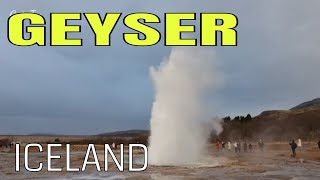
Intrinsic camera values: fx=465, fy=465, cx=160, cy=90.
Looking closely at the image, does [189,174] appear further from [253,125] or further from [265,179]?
[253,125]

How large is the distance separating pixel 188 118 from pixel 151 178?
12596 mm

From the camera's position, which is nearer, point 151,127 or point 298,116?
point 151,127

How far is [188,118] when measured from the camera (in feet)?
97.0

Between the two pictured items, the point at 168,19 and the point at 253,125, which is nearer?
the point at 168,19

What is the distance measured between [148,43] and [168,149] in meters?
12.1

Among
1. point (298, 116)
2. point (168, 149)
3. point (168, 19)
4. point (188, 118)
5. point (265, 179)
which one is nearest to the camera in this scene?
point (265, 179)

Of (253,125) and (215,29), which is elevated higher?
(215,29)

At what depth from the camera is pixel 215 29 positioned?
1842 cm

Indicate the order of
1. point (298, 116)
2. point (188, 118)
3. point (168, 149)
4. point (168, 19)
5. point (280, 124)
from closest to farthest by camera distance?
point (168, 19), point (168, 149), point (188, 118), point (280, 124), point (298, 116)

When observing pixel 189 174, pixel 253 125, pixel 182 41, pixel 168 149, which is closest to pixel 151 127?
pixel 168 149

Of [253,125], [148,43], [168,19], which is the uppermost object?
[168,19]

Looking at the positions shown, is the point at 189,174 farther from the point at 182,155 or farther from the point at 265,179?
the point at 182,155

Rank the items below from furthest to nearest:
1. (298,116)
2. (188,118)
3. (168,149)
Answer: (298,116)
(188,118)
(168,149)

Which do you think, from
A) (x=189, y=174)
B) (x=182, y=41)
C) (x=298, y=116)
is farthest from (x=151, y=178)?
(x=298, y=116)
